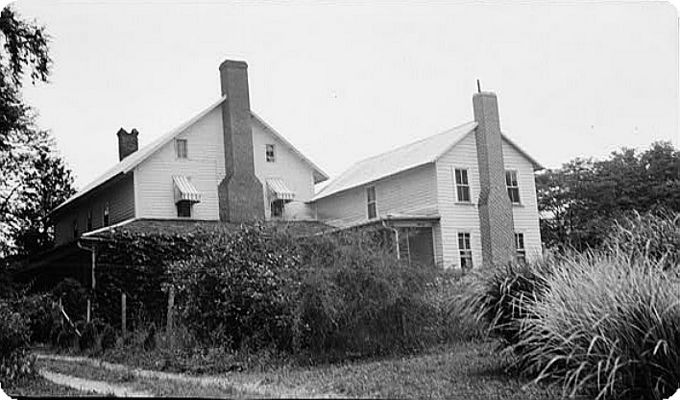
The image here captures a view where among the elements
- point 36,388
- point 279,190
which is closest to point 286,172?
point 279,190

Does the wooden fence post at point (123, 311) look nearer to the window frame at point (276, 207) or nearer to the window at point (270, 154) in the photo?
the window frame at point (276, 207)

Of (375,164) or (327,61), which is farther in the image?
(375,164)

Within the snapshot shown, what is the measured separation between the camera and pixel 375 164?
46.8ft

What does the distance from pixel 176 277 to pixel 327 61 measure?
3433mm

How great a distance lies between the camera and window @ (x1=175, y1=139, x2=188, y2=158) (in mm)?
12164

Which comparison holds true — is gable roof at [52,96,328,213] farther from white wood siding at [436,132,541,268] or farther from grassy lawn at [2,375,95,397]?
grassy lawn at [2,375,95,397]

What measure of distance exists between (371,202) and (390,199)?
2.12ft

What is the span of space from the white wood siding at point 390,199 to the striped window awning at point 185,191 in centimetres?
180

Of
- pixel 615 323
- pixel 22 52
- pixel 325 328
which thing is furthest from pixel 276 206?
pixel 615 323

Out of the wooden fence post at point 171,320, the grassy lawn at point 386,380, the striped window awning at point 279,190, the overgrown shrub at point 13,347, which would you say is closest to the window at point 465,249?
the striped window awning at point 279,190

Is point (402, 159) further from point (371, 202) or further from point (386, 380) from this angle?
point (386, 380)

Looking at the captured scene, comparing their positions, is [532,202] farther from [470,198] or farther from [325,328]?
[325,328]

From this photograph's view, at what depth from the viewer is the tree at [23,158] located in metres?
10.7

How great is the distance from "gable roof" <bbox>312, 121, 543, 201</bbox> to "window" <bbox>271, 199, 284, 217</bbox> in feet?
3.08
